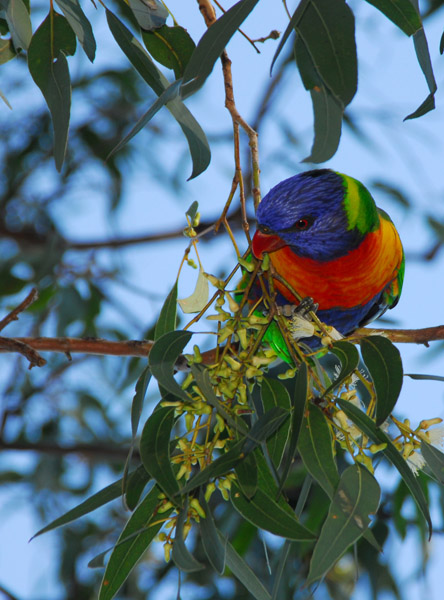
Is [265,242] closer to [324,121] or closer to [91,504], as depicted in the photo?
[324,121]

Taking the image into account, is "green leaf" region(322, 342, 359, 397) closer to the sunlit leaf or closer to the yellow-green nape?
the sunlit leaf

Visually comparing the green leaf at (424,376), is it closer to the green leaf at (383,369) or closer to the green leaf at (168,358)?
the green leaf at (383,369)

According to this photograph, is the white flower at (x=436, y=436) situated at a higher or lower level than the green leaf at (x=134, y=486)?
higher

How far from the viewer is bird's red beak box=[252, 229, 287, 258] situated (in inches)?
49.1

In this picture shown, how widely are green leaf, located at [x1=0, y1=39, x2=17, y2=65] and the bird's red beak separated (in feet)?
1.69

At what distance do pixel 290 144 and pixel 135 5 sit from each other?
149 cm

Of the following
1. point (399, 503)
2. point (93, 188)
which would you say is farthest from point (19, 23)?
point (93, 188)

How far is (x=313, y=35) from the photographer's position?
788 millimetres

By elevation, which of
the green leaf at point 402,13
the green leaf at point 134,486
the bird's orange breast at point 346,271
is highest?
the green leaf at point 402,13

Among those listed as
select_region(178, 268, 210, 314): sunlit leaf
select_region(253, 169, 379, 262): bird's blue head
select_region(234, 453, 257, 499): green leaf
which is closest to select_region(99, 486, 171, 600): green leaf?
select_region(234, 453, 257, 499): green leaf

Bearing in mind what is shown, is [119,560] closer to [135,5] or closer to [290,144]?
[135,5]

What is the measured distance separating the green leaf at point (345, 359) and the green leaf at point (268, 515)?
0.47 ft

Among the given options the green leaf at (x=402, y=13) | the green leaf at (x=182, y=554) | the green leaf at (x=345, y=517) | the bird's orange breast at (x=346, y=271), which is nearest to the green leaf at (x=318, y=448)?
the green leaf at (x=345, y=517)

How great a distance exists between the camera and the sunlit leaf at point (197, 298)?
0.92 m
